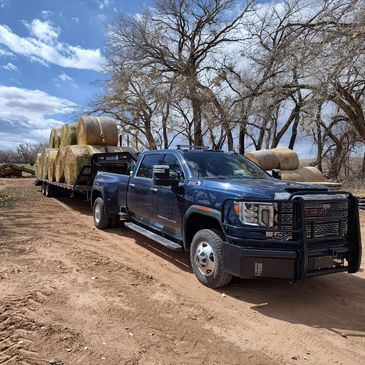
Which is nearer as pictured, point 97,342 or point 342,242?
point 97,342

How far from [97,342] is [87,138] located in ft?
33.8

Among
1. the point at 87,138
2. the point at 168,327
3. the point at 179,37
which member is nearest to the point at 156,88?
the point at 179,37

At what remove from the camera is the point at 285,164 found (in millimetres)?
16891

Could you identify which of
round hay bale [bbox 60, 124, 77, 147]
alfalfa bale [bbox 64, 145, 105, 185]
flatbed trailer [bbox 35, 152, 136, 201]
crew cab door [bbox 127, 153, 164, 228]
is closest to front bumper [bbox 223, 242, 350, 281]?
crew cab door [bbox 127, 153, 164, 228]

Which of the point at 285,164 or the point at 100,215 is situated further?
the point at 285,164

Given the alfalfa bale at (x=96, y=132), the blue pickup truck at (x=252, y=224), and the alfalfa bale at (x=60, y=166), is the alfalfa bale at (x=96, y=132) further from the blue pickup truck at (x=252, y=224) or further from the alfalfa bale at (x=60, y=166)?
the blue pickup truck at (x=252, y=224)

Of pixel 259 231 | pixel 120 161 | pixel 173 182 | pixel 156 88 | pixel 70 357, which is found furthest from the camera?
pixel 156 88

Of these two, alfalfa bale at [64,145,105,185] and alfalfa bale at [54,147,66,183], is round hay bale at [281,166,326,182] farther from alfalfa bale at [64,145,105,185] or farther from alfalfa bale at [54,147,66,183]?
alfalfa bale at [54,147,66,183]

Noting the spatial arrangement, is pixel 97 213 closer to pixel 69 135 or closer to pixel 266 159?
pixel 69 135

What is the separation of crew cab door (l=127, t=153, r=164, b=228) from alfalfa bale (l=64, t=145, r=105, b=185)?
15.2 feet

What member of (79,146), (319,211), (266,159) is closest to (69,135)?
(79,146)

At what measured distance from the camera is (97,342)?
13.3 ft

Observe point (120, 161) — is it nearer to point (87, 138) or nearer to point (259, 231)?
point (87, 138)

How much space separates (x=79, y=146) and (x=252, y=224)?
30.6 feet
